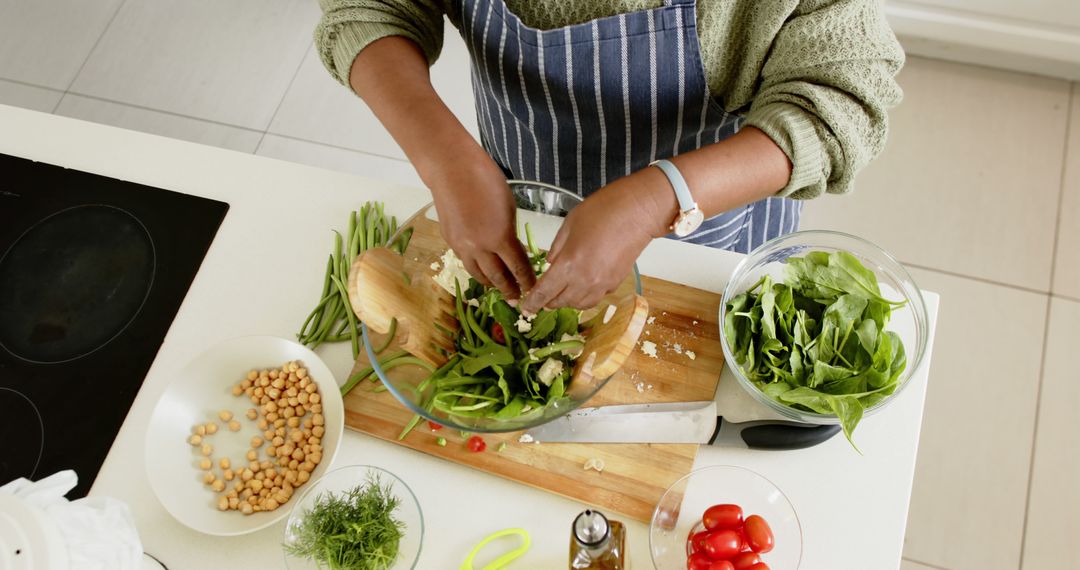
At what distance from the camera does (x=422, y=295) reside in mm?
1040

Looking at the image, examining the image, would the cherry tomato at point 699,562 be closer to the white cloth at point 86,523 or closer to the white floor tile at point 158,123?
the white cloth at point 86,523

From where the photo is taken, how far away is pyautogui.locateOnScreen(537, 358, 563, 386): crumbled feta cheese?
962 millimetres

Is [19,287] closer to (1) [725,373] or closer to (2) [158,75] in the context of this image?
(1) [725,373]

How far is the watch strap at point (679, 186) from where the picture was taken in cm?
→ 87

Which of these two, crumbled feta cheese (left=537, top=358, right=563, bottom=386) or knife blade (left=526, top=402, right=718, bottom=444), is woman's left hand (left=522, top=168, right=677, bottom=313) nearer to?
crumbled feta cheese (left=537, top=358, right=563, bottom=386)

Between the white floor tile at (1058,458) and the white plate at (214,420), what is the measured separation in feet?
5.34

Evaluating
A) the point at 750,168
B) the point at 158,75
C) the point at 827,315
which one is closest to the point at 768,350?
the point at 827,315

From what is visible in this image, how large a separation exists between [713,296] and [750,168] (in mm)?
267

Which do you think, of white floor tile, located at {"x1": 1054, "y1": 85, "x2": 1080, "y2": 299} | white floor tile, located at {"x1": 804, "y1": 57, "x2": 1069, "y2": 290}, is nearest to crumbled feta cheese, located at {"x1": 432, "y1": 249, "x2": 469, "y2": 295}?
white floor tile, located at {"x1": 804, "y1": 57, "x2": 1069, "y2": 290}

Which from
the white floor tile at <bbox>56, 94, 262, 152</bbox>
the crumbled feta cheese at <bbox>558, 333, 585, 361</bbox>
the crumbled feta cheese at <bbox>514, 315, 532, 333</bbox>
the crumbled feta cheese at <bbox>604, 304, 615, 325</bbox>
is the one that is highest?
the white floor tile at <bbox>56, 94, 262, 152</bbox>

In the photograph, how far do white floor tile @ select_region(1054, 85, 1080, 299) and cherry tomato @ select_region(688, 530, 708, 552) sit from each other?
5.23ft

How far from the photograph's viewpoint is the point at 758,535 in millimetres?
917

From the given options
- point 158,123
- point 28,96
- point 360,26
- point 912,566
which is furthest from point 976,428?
point 28,96

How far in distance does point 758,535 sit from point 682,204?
42cm
